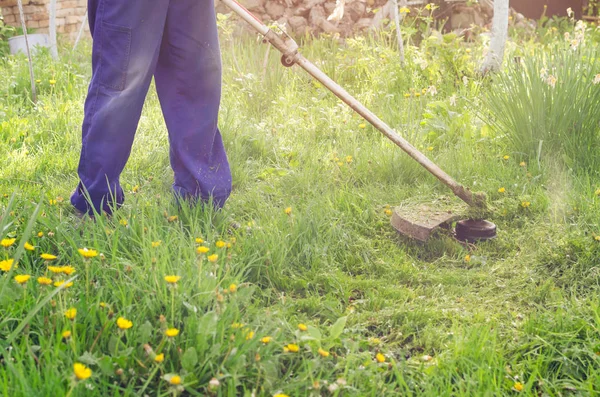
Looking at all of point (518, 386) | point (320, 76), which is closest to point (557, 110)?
point (320, 76)

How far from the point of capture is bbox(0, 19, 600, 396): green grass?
1676mm

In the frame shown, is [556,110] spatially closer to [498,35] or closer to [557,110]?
[557,110]

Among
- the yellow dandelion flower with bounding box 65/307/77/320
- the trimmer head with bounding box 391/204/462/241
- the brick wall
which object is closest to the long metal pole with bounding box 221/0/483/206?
the trimmer head with bounding box 391/204/462/241

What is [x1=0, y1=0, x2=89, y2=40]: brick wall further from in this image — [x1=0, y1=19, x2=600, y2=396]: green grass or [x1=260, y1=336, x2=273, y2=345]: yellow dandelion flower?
[x1=260, y1=336, x2=273, y2=345]: yellow dandelion flower

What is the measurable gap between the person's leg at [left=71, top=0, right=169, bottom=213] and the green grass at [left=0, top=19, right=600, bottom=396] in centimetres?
19

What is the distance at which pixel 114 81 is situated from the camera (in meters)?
2.38

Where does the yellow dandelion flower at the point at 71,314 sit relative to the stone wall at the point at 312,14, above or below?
above

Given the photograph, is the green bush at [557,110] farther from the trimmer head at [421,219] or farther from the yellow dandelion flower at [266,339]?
the yellow dandelion flower at [266,339]

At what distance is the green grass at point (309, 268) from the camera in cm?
168

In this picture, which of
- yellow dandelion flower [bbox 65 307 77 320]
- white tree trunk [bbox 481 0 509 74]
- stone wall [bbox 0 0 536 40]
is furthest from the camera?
stone wall [bbox 0 0 536 40]

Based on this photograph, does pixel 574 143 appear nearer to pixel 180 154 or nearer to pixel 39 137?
pixel 180 154

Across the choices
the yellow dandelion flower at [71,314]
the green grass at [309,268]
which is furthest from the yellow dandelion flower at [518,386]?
the yellow dandelion flower at [71,314]

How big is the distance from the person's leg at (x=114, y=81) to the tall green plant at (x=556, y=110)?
1850 mm

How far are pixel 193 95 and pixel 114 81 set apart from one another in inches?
14.1
